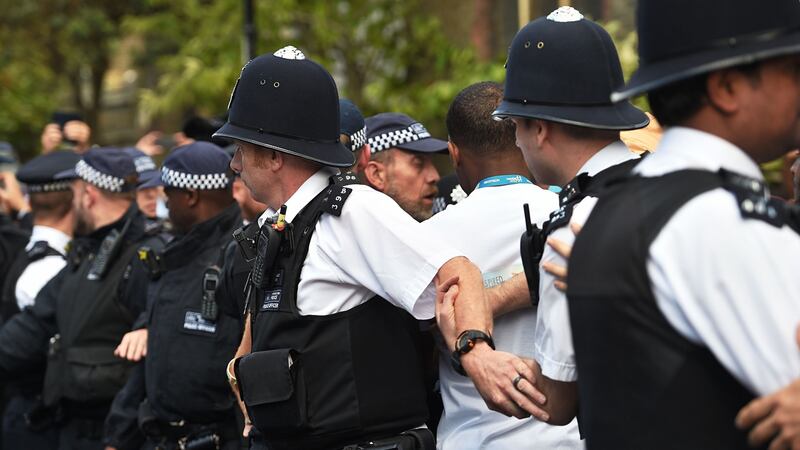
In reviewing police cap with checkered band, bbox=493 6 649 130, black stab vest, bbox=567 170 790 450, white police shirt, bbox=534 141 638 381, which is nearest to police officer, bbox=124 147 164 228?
police cap with checkered band, bbox=493 6 649 130

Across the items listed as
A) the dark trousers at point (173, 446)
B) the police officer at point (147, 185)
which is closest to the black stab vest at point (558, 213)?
the dark trousers at point (173, 446)

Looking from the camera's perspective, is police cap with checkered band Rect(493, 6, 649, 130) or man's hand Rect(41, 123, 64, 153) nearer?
police cap with checkered band Rect(493, 6, 649, 130)

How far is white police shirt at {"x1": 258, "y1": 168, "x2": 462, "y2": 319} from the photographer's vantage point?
3768mm

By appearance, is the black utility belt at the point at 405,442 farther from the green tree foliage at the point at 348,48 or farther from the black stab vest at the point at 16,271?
the green tree foliage at the point at 348,48

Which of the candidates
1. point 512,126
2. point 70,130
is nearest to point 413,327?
point 512,126

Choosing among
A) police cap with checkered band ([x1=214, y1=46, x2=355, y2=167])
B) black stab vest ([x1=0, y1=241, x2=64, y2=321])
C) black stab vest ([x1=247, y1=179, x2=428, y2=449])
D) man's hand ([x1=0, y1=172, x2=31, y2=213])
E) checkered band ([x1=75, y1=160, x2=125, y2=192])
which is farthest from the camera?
man's hand ([x1=0, y1=172, x2=31, y2=213])

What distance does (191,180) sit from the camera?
6031mm

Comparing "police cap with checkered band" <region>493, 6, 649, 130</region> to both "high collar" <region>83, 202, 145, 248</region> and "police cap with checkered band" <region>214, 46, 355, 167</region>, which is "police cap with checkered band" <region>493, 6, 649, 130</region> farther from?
"high collar" <region>83, 202, 145, 248</region>

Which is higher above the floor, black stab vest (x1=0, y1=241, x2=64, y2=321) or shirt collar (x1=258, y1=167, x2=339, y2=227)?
shirt collar (x1=258, y1=167, x2=339, y2=227)

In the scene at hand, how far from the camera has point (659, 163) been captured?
96.7 inches

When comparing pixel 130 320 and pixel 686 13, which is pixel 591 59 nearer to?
pixel 686 13

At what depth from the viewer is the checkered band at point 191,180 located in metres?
6.03

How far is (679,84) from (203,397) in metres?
3.63

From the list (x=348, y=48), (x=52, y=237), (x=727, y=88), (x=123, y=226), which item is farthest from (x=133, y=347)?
(x=348, y=48)
